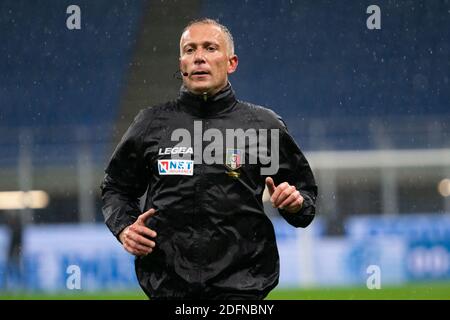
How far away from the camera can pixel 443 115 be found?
850cm

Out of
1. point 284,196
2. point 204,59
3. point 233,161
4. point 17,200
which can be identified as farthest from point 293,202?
point 17,200

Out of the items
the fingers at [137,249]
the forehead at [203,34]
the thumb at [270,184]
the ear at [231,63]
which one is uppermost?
the forehead at [203,34]

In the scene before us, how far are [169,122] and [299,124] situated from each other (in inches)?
220

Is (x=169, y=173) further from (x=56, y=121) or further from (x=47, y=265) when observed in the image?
(x=56, y=121)

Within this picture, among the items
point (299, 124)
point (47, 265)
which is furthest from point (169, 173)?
point (299, 124)

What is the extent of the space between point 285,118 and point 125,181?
579 centimetres

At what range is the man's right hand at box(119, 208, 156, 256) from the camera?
2496 millimetres

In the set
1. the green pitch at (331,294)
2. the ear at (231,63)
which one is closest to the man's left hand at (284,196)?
the ear at (231,63)

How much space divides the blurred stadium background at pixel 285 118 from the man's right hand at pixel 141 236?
469 centimetres

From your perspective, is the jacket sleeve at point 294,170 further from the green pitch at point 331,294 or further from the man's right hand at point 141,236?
the green pitch at point 331,294

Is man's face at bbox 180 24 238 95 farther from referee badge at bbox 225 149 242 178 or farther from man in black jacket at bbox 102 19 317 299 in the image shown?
referee badge at bbox 225 149 242 178

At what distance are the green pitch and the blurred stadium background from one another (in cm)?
4

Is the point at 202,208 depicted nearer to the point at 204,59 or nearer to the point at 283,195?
the point at 283,195

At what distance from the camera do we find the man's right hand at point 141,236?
2496 millimetres
